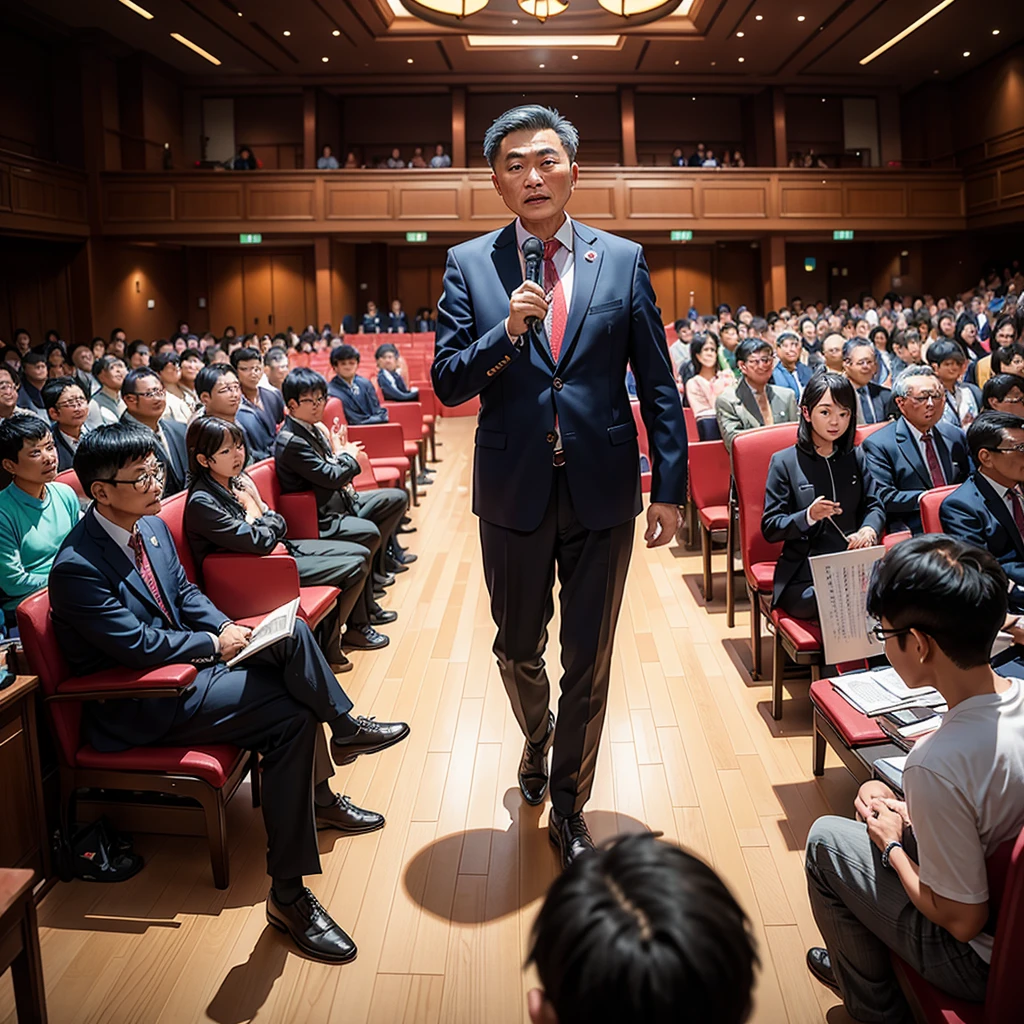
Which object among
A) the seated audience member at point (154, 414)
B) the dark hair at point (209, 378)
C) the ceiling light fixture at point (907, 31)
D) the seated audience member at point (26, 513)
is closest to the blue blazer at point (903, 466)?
the seated audience member at point (26, 513)

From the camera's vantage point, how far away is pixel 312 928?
201 cm

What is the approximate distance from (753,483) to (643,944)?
9.15 ft

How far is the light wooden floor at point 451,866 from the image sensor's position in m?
1.87

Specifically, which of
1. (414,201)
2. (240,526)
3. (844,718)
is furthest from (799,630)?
(414,201)

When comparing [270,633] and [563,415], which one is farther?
[270,633]

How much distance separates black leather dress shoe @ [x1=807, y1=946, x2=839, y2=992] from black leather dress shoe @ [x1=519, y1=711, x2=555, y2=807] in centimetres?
89

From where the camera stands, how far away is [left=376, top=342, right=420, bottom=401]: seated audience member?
7.57m

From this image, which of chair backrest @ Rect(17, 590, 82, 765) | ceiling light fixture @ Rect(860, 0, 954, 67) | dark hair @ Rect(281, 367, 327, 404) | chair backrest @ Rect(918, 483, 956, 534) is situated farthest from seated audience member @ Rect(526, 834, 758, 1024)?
ceiling light fixture @ Rect(860, 0, 954, 67)

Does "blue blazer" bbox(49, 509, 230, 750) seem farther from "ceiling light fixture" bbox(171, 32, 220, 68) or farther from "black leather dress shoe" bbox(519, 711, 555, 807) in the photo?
"ceiling light fixture" bbox(171, 32, 220, 68)

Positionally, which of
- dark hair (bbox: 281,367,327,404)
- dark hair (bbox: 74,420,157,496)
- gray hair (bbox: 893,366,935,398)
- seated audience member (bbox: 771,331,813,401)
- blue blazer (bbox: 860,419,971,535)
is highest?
seated audience member (bbox: 771,331,813,401)

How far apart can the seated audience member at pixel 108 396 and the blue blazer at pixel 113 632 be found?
4.19 m

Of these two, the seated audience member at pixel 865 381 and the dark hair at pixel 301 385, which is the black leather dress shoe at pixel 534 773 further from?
the seated audience member at pixel 865 381

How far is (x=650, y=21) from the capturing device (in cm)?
1219

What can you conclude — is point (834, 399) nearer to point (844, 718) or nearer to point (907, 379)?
point (907, 379)
